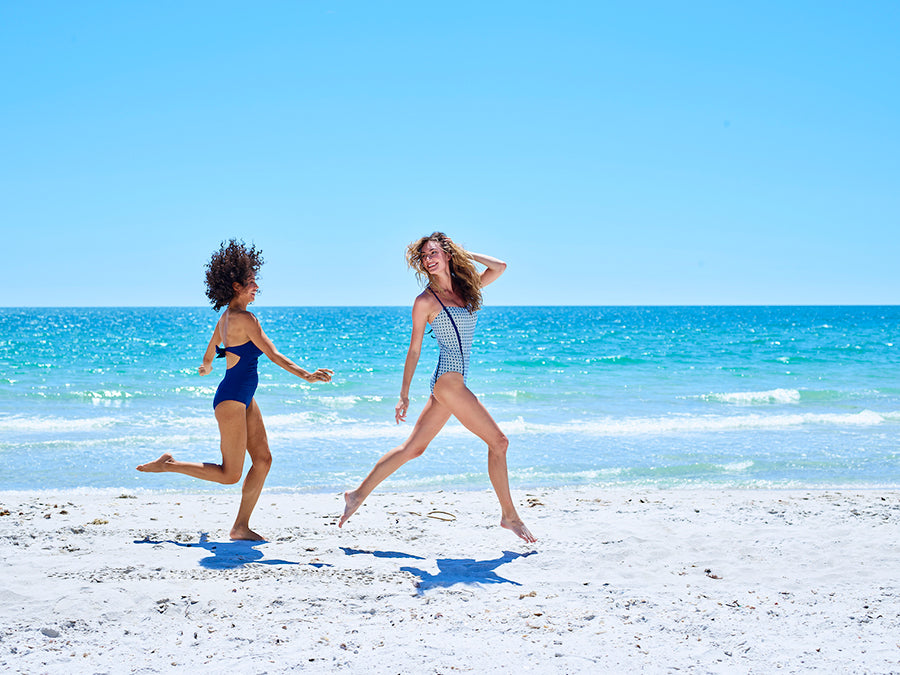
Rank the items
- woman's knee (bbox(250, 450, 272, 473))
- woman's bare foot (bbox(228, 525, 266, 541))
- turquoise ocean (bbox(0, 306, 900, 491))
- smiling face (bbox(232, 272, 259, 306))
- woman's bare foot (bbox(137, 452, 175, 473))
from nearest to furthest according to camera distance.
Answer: woman's bare foot (bbox(137, 452, 175, 473)) < smiling face (bbox(232, 272, 259, 306)) < woman's knee (bbox(250, 450, 272, 473)) < woman's bare foot (bbox(228, 525, 266, 541)) < turquoise ocean (bbox(0, 306, 900, 491))

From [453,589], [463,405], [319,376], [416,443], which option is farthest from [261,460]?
[453,589]

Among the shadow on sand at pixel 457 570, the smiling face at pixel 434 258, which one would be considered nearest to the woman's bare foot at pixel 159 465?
the shadow on sand at pixel 457 570

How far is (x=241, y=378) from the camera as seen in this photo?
4.76 meters

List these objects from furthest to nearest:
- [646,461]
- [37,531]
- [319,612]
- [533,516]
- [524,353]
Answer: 1. [524,353]
2. [646,461]
3. [533,516]
4. [37,531]
5. [319,612]

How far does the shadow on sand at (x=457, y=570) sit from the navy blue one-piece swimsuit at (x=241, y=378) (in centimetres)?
126

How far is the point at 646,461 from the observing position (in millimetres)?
9344

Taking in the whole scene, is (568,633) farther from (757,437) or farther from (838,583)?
(757,437)

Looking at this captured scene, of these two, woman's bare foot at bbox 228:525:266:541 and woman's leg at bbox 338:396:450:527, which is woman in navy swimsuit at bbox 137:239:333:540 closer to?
woman's bare foot at bbox 228:525:266:541

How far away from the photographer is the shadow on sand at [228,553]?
4.46m

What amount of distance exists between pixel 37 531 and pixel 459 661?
358 cm

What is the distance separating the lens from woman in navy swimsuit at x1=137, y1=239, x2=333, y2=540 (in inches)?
185

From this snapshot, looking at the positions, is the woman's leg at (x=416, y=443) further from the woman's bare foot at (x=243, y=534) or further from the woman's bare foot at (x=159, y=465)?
the woman's bare foot at (x=159, y=465)

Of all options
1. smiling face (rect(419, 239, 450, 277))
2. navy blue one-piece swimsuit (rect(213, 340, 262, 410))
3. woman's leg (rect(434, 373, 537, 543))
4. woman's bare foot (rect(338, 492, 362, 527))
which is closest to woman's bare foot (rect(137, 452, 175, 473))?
navy blue one-piece swimsuit (rect(213, 340, 262, 410))

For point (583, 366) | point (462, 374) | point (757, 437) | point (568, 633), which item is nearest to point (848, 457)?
point (757, 437)
